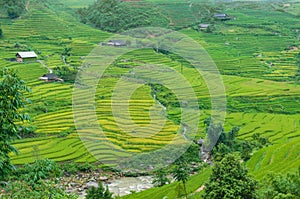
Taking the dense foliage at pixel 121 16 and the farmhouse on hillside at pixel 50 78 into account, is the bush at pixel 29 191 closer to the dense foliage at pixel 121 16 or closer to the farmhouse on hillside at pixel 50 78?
the farmhouse on hillside at pixel 50 78

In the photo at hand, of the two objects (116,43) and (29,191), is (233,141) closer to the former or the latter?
(29,191)

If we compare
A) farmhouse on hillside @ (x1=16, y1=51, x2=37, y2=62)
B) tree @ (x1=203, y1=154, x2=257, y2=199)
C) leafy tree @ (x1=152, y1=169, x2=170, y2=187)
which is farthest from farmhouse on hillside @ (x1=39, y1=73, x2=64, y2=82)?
tree @ (x1=203, y1=154, x2=257, y2=199)

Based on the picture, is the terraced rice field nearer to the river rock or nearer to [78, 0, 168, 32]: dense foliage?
the river rock

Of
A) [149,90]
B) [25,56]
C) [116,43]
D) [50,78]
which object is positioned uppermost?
[25,56]

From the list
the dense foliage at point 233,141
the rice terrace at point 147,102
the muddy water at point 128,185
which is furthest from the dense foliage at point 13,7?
the muddy water at point 128,185

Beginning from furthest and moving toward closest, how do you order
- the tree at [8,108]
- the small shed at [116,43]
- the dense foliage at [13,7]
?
the dense foliage at [13,7] < the small shed at [116,43] < the tree at [8,108]

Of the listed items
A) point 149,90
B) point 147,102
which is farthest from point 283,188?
point 149,90
